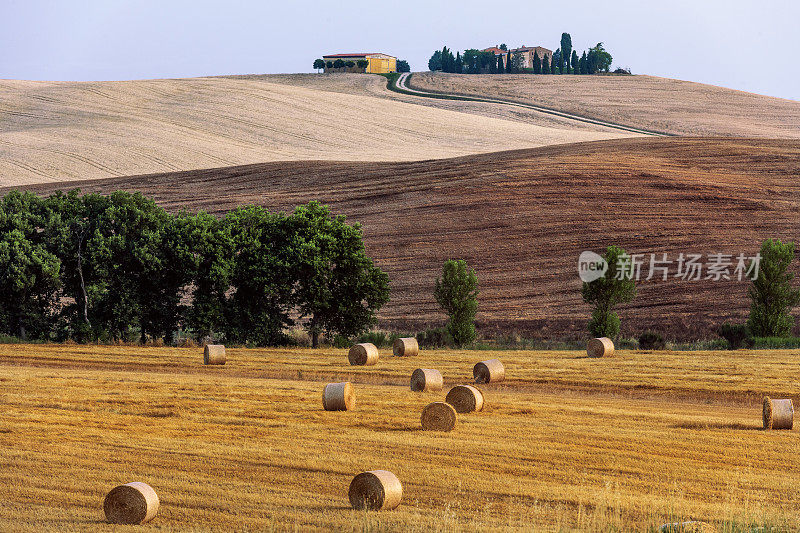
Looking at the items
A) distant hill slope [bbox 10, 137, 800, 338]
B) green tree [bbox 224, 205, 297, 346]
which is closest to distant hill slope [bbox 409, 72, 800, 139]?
distant hill slope [bbox 10, 137, 800, 338]

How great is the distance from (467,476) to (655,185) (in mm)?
47253

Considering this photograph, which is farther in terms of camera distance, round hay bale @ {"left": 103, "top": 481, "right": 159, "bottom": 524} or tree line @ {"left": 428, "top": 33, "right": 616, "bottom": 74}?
tree line @ {"left": 428, "top": 33, "right": 616, "bottom": 74}

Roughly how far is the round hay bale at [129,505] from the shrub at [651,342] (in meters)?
27.0

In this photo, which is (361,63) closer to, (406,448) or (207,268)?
(207,268)

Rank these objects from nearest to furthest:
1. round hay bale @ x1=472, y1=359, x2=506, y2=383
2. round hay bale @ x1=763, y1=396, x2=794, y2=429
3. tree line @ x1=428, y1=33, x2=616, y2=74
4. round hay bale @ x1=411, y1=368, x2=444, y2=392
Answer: round hay bale @ x1=763, y1=396, x2=794, y2=429, round hay bale @ x1=411, y1=368, x2=444, y2=392, round hay bale @ x1=472, y1=359, x2=506, y2=383, tree line @ x1=428, y1=33, x2=616, y2=74

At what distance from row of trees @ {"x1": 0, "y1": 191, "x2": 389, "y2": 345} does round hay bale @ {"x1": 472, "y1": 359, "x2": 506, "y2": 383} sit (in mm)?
9339

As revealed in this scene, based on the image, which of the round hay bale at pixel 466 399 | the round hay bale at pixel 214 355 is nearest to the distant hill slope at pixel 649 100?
the round hay bale at pixel 214 355

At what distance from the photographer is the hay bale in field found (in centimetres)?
1173

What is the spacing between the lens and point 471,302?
124ft

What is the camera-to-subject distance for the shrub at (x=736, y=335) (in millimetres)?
35844

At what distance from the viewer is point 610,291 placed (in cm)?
3797

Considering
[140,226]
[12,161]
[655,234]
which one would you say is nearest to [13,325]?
[140,226]

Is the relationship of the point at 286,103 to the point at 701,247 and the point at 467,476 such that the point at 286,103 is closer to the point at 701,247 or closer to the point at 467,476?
the point at 701,247

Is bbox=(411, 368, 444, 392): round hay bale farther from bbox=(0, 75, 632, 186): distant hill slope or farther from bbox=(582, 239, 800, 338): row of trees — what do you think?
bbox=(0, 75, 632, 186): distant hill slope
